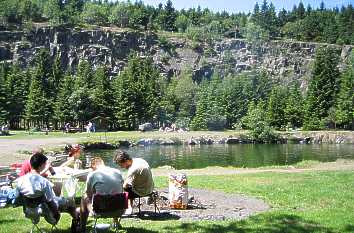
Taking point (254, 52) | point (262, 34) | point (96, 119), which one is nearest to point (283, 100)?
point (96, 119)

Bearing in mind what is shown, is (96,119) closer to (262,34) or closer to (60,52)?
(60,52)

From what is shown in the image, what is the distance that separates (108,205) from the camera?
9.05 m

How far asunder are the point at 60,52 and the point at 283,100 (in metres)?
76.5

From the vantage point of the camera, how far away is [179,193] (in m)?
12.3

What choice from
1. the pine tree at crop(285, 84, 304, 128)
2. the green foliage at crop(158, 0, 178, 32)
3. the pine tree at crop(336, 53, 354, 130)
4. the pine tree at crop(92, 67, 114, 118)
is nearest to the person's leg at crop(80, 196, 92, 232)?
the pine tree at crop(92, 67, 114, 118)

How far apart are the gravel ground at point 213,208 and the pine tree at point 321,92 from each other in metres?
71.3

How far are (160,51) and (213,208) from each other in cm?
14059

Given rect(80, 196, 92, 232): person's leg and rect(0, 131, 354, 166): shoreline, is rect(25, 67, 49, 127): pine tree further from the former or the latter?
rect(80, 196, 92, 232): person's leg

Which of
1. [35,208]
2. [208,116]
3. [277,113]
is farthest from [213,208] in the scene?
[208,116]

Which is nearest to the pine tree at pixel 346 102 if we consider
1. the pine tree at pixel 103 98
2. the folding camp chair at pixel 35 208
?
the pine tree at pixel 103 98

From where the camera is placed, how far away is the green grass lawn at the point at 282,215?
9969 mm

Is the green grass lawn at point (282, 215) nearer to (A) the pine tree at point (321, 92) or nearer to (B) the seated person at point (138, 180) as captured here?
(B) the seated person at point (138, 180)

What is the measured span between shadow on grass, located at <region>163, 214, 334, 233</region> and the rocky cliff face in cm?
12654

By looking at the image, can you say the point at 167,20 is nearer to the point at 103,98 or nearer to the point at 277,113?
the point at 277,113
